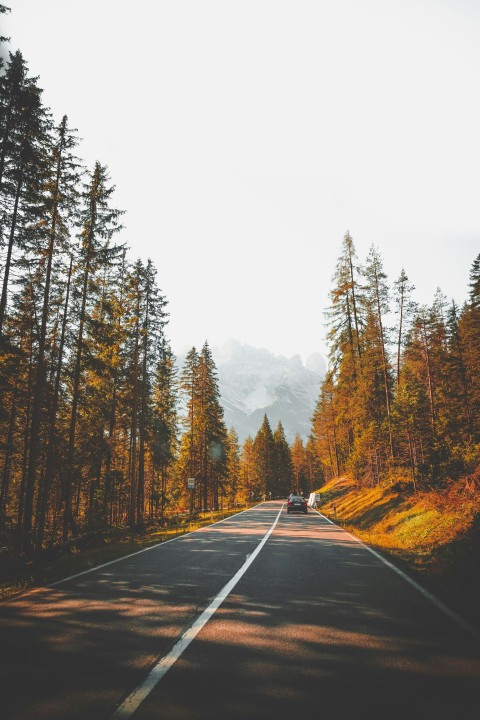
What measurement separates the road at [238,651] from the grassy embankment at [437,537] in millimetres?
765

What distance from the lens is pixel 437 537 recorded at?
1212 cm

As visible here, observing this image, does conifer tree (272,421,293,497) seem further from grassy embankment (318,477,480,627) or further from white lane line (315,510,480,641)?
white lane line (315,510,480,641)

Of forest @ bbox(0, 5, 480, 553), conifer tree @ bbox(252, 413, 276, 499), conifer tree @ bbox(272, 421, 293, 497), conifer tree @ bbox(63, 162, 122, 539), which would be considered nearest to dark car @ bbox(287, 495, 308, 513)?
forest @ bbox(0, 5, 480, 553)

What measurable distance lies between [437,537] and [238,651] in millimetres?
10369

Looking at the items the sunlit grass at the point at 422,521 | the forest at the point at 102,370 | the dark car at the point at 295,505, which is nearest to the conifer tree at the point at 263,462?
the forest at the point at 102,370

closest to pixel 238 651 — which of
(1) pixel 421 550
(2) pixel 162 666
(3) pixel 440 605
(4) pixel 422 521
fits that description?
(2) pixel 162 666

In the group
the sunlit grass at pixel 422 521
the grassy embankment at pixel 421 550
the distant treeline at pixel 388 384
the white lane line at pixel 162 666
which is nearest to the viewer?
the white lane line at pixel 162 666

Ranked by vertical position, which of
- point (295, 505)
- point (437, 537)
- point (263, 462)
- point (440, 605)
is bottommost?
point (295, 505)

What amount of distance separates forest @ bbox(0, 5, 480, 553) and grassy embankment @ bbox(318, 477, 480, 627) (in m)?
Result: 3.33

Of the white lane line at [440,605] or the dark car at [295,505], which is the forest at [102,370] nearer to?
the dark car at [295,505]

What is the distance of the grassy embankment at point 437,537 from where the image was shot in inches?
276

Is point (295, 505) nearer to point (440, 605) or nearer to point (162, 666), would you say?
point (440, 605)

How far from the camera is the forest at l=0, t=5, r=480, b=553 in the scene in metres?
15.8

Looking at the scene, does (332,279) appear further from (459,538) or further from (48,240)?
(459,538)
